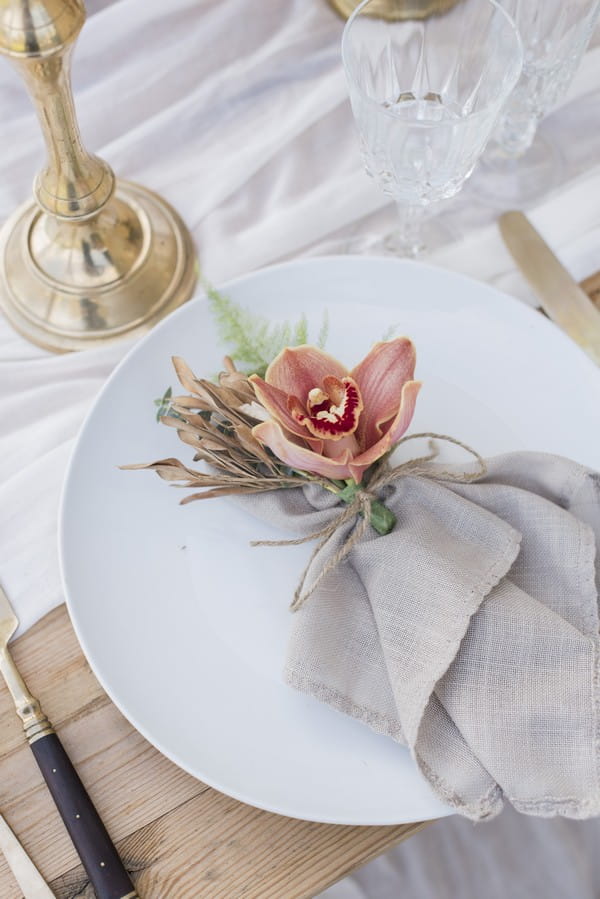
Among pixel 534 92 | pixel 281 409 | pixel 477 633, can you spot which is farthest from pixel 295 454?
pixel 534 92

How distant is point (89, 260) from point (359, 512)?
0.94 feet

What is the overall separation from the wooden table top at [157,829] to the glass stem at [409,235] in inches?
15.6

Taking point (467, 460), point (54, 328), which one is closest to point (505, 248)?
point (467, 460)

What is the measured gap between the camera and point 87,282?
65 centimetres

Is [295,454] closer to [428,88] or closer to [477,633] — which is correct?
[477,633]

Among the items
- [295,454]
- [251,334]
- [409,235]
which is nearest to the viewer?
[295,454]

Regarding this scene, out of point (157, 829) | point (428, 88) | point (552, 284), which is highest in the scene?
point (428, 88)

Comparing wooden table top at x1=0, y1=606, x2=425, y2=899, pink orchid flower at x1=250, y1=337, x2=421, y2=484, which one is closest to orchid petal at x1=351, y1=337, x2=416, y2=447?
pink orchid flower at x1=250, y1=337, x2=421, y2=484

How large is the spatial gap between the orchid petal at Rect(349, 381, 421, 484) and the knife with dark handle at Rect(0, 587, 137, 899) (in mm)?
233

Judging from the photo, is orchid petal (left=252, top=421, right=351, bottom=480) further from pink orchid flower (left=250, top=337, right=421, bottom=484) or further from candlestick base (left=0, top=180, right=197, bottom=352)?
candlestick base (left=0, top=180, right=197, bottom=352)

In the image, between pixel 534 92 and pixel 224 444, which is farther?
pixel 534 92

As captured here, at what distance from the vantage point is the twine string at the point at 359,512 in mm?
501

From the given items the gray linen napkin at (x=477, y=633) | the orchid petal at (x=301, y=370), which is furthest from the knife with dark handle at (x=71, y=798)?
the orchid petal at (x=301, y=370)

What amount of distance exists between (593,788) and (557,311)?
333 mm
